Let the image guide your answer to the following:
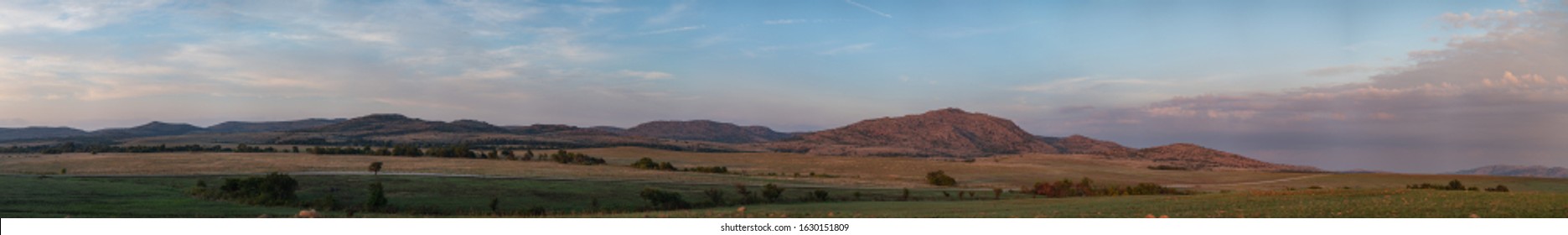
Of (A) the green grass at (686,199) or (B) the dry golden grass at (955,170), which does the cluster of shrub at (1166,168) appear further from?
(A) the green grass at (686,199)

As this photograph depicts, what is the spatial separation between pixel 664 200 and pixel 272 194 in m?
20.5

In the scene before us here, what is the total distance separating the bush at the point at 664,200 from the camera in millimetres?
51781

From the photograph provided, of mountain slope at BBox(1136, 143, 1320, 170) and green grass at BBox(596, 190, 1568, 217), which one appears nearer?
green grass at BBox(596, 190, 1568, 217)

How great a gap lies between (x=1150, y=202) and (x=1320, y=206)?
23.9ft

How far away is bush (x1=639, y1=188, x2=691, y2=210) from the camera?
51.8m

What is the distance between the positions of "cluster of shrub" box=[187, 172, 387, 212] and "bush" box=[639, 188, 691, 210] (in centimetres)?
1461

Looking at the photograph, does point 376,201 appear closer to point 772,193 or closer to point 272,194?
point 272,194

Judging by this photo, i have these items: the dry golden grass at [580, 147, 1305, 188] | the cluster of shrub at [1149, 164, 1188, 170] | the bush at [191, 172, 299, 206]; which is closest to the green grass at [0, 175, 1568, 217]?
the bush at [191, 172, 299, 206]

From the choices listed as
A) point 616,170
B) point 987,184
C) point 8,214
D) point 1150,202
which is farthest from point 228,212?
point 987,184

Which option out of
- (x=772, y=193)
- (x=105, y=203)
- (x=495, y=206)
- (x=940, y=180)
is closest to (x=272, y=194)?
(x=105, y=203)

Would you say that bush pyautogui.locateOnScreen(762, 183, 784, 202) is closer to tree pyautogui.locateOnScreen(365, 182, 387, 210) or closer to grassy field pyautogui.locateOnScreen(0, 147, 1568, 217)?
grassy field pyautogui.locateOnScreen(0, 147, 1568, 217)

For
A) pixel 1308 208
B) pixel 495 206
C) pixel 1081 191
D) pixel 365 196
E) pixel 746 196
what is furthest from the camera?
pixel 1081 191

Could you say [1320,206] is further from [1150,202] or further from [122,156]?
[122,156]

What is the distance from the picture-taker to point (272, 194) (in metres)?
46.0
